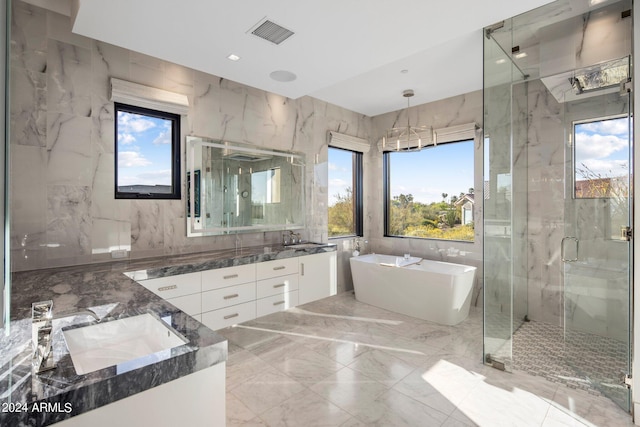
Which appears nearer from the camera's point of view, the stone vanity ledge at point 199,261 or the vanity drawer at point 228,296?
the stone vanity ledge at point 199,261

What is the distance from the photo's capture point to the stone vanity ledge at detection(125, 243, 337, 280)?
2.47 m

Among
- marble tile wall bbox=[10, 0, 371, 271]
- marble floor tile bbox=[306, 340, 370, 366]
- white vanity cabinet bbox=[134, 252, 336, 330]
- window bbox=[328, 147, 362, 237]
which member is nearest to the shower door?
marble floor tile bbox=[306, 340, 370, 366]

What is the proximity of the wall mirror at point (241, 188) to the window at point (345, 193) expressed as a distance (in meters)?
0.75

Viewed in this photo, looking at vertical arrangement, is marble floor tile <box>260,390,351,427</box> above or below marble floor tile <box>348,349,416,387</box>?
below

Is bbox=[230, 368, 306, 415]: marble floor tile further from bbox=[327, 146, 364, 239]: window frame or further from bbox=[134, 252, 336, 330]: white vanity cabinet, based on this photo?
bbox=[327, 146, 364, 239]: window frame

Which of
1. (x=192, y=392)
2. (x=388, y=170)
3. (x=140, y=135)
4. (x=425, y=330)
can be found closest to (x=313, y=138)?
(x=388, y=170)

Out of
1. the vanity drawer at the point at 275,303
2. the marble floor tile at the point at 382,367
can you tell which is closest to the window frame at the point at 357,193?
the vanity drawer at the point at 275,303

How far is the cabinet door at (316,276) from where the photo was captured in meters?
3.63

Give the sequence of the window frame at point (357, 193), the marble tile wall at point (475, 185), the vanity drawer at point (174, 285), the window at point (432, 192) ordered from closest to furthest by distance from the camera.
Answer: the vanity drawer at point (174, 285)
the marble tile wall at point (475, 185)
the window at point (432, 192)
the window frame at point (357, 193)

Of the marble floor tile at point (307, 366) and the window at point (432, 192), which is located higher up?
the window at point (432, 192)

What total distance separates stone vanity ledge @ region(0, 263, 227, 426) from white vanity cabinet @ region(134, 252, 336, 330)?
87 centimetres

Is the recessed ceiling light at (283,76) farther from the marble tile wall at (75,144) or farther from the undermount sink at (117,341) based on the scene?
the undermount sink at (117,341)

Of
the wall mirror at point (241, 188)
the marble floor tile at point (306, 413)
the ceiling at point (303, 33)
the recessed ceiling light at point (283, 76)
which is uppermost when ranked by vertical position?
the recessed ceiling light at point (283, 76)

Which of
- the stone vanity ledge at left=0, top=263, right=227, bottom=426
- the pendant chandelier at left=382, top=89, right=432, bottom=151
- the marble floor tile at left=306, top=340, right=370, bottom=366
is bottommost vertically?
the marble floor tile at left=306, top=340, right=370, bottom=366
